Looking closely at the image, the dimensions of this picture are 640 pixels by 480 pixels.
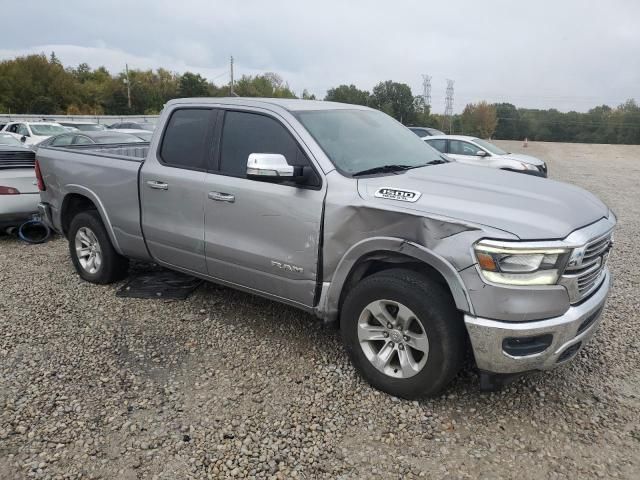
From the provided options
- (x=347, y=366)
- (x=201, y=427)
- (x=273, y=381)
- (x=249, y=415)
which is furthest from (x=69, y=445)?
(x=347, y=366)

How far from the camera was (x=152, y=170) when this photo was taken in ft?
14.2

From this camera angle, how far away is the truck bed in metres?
4.55

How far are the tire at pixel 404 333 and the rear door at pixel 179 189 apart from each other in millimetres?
1494

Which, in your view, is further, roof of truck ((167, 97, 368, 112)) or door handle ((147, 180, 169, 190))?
door handle ((147, 180, 169, 190))

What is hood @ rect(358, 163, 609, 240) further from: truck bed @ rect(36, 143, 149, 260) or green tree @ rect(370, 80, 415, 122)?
green tree @ rect(370, 80, 415, 122)

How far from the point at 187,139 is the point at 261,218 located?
1.13 meters

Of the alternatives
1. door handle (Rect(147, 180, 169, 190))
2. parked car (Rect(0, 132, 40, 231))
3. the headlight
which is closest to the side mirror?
door handle (Rect(147, 180, 169, 190))

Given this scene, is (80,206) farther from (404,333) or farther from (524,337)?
(524,337)

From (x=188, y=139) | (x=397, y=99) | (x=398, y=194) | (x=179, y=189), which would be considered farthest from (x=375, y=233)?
(x=397, y=99)

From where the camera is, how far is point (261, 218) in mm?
3611

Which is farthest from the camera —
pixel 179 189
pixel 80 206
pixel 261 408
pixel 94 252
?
pixel 80 206

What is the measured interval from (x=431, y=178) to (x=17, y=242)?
20.8 ft

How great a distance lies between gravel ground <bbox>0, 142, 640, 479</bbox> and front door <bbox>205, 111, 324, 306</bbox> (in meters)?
0.60

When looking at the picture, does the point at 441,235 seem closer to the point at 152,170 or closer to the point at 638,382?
the point at 638,382
